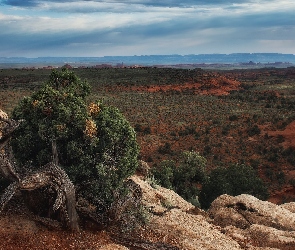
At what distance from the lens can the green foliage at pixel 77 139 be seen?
548 inches

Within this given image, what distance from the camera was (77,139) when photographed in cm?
1441

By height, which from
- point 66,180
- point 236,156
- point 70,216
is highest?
point 66,180

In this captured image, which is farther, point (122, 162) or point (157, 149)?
point (157, 149)

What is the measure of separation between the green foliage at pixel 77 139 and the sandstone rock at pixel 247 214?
6.72 meters

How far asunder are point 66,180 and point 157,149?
1474 inches

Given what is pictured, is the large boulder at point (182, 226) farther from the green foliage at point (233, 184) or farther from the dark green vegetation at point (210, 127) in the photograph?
the green foliage at point (233, 184)

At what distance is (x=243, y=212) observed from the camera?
64.1 feet

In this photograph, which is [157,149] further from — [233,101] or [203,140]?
[233,101]

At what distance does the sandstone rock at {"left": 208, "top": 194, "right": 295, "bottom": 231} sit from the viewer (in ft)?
61.2

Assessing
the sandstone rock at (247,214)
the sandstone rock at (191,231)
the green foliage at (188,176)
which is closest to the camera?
the sandstone rock at (191,231)

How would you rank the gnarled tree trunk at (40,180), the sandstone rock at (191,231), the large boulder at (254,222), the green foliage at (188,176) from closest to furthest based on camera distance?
the gnarled tree trunk at (40,180), the sandstone rock at (191,231), the large boulder at (254,222), the green foliage at (188,176)

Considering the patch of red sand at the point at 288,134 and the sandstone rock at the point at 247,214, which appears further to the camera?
the patch of red sand at the point at 288,134

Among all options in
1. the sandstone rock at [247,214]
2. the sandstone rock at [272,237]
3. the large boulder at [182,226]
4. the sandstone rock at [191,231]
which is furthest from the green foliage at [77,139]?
the sandstone rock at [247,214]

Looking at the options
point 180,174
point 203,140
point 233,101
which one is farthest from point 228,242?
point 233,101
